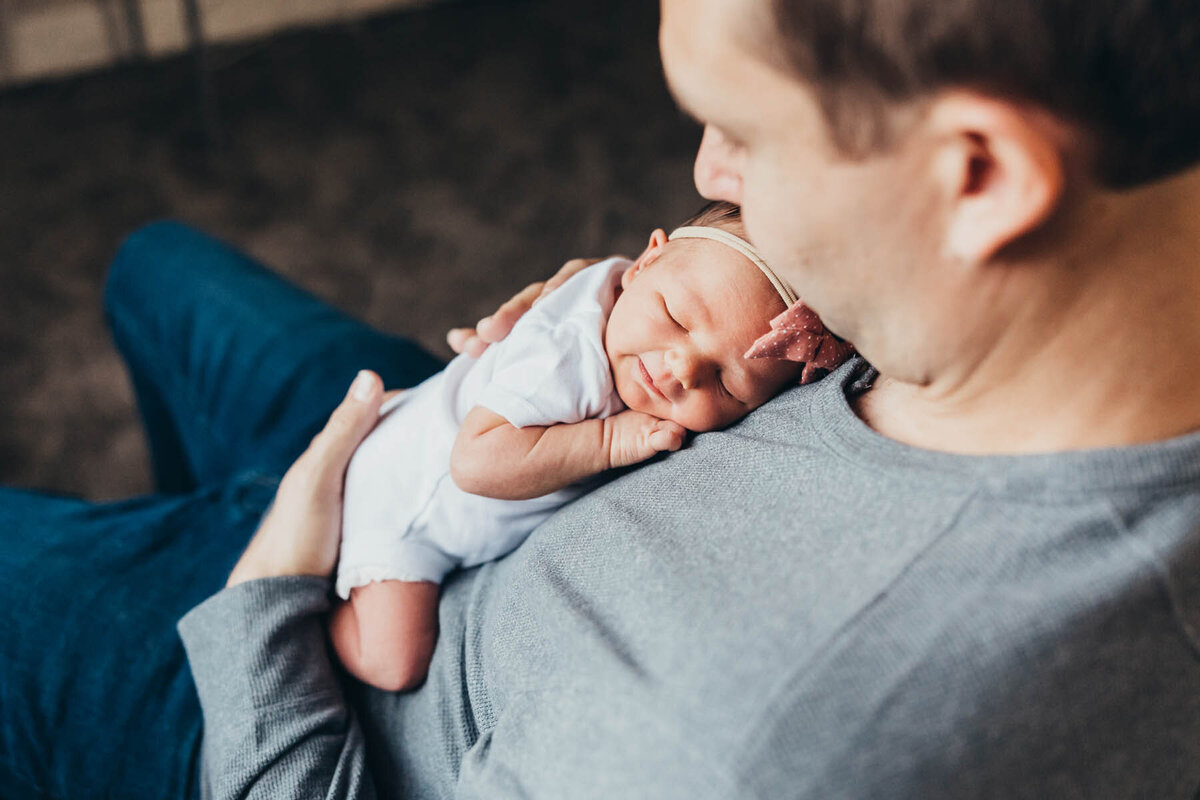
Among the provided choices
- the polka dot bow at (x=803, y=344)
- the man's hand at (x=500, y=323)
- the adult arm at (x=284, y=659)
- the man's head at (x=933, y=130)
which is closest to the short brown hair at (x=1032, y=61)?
the man's head at (x=933, y=130)

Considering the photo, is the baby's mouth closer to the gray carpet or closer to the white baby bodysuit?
the white baby bodysuit

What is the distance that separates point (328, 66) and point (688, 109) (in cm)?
269

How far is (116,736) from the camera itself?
3.06 ft

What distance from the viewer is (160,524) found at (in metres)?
1.08

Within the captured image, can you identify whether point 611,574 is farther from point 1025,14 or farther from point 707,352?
point 1025,14

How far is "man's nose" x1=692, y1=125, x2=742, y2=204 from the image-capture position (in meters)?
0.72

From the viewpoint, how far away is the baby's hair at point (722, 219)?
97 centimetres

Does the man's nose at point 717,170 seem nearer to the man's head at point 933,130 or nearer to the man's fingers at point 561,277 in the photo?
the man's head at point 933,130

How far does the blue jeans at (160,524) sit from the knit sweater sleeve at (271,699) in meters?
0.08

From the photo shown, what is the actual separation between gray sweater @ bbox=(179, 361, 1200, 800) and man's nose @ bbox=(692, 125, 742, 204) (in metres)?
0.18

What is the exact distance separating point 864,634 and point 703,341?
0.40 m

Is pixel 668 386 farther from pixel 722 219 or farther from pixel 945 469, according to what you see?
pixel 945 469

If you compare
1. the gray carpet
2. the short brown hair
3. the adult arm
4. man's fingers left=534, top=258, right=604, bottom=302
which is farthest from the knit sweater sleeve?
the gray carpet

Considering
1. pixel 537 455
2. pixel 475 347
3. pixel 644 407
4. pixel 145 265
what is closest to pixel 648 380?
pixel 644 407
